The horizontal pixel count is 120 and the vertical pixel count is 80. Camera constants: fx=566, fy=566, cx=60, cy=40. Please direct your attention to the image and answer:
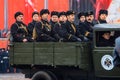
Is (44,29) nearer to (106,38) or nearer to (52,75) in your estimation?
(52,75)

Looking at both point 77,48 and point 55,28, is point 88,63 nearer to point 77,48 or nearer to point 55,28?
point 77,48

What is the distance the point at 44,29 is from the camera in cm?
1461

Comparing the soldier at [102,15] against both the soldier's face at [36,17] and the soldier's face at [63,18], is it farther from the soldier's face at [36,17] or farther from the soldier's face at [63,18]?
the soldier's face at [36,17]

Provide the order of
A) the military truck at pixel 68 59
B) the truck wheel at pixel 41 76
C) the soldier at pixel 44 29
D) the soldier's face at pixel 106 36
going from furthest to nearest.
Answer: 1. the soldier at pixel 44 29
2. the truck wheel at pixel 41 76
3. the soldier's face at pixel 106 36
4. the military truck at pixel 68 59

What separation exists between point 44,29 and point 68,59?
1.29 meters

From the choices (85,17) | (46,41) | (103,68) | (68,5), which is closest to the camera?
(103,68)

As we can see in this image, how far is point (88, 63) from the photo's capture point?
13.8 metres

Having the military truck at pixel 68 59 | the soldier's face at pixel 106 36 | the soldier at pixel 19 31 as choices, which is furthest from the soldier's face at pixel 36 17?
the soldier's face at pixel 106 36

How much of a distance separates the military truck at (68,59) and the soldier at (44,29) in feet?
1.22

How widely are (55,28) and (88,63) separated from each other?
4.86 ft

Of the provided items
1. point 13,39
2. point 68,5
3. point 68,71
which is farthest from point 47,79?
point 68,5

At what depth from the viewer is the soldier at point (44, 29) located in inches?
568

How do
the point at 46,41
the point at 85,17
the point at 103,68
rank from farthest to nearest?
the point at 85,17
the point at 46,41
the point at 103,68

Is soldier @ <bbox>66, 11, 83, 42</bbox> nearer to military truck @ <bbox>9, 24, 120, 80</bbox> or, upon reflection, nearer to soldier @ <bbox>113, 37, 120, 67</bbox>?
military truck @ <bbox>9, 24, 120, 80</bbox>
